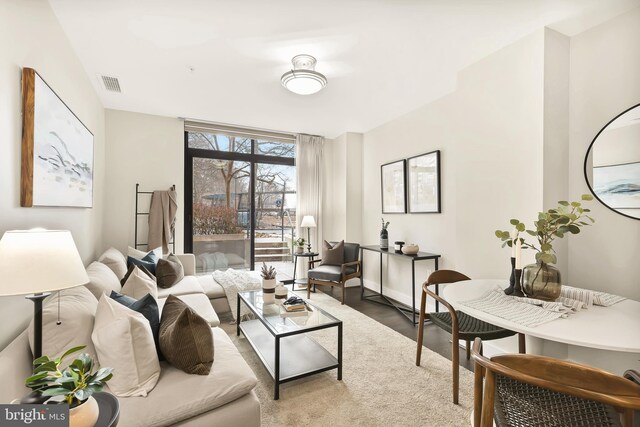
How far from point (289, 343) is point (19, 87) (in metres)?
2.50

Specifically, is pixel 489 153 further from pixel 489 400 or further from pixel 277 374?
pixel 277 374

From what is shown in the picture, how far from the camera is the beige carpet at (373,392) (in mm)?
1755

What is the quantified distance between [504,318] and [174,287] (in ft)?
10.1

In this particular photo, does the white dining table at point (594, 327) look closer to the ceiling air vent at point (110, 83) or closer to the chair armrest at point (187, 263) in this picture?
the chair armrest at point (187, 263)

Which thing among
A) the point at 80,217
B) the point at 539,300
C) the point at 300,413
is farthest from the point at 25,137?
the point at 539,300

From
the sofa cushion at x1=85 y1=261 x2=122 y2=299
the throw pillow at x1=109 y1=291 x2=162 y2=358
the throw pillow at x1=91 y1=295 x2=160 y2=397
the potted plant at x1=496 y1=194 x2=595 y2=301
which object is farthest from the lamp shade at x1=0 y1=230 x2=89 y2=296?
the potted plant at x1=496 y1=194 x2=595 y2=301

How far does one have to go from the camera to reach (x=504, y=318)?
4.73 feet

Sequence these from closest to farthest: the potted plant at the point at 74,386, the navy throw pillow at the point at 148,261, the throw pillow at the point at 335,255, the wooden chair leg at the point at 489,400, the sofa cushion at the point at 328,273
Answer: the potted plant at the point at 74,386, the wooden chair leg at the point at 489,400, the navy throw pillow at the point at 148,261, the sofa cushion at the point at 328,273, the throw pillow at the point at 335,255

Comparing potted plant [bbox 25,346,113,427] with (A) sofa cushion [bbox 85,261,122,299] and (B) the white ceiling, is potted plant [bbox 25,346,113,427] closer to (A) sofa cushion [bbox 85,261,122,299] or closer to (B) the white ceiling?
(A) sofa cushion [bbox 85,261,122,299]

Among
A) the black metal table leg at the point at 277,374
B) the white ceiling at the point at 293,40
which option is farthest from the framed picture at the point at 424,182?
the black metal table leg at the point at 277,374

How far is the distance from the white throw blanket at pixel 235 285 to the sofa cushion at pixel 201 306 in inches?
12.9

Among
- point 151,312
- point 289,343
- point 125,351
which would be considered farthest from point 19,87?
point 289,343

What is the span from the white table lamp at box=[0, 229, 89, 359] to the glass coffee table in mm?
1238

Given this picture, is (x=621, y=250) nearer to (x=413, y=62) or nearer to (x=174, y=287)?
(x=413, y=62)
